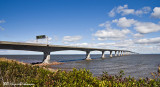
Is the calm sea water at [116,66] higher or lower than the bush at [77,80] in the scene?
lower

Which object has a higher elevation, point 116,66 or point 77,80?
point 77,80

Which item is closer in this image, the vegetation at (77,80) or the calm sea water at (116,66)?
the vegetation at (77,80)

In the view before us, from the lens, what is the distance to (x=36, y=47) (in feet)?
150

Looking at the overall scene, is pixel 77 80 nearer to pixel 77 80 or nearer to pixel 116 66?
pixel 77 80

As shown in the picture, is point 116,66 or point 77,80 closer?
point 77,80

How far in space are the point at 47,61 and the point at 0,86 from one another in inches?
1777

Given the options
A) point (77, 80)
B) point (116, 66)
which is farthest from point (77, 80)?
point (116, 66)

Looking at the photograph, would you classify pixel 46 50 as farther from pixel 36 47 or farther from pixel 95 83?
pixel 95 83

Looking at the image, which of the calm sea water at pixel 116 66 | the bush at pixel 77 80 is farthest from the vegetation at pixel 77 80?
the calm sea water at pixel 116 66

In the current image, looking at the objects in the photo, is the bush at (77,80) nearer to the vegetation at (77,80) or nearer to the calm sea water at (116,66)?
the vegetation at (77,80)

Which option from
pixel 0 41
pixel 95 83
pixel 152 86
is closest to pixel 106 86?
pixel 95 83

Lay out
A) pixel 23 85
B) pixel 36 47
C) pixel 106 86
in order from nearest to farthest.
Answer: pixel 106 86
pixel 23 85
pixel 36 47

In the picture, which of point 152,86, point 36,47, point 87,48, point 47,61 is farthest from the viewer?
point 87,48

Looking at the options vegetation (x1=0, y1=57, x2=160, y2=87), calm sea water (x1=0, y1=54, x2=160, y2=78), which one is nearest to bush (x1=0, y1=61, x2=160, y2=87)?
vegetation (x1=0, y1=57, x2=160, y2=87)
